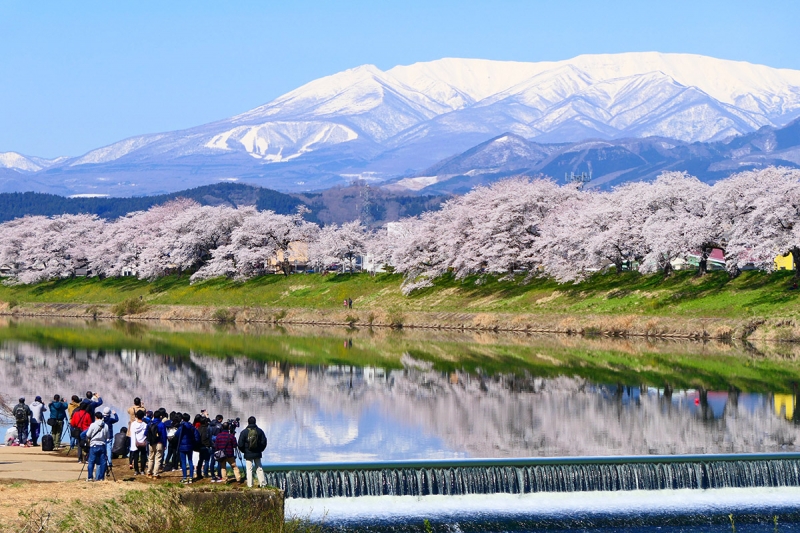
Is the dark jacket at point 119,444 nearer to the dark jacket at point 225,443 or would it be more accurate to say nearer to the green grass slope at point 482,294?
the dark jacket at point 225,443

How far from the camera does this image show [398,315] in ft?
293

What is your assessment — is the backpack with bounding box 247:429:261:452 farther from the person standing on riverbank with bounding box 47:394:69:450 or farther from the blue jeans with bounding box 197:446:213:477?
the person standing on riverbank with bounding box 47:394:69:450

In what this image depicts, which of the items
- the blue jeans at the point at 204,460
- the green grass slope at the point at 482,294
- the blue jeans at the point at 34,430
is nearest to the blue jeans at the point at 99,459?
the blue jeans at the point at 204,460

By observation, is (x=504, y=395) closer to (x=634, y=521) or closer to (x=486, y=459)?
(x=486, y=459)

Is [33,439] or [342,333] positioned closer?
[33,439]

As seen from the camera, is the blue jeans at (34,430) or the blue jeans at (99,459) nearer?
the blue jeans at (99,459)

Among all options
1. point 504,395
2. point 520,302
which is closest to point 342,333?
point 520,302

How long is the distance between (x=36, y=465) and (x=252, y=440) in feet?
23.8

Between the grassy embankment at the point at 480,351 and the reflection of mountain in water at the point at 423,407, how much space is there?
250 cm

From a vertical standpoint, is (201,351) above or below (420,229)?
below

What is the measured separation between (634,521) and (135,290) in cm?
9939

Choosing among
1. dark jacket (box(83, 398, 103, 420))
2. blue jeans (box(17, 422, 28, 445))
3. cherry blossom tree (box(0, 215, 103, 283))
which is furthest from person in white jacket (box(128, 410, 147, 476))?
cherry blossom tree (box(0, 215, 103, 283))

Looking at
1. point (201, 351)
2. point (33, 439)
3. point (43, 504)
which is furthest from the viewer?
point (201, 351)

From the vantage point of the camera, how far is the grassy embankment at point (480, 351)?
53625 millimetres
